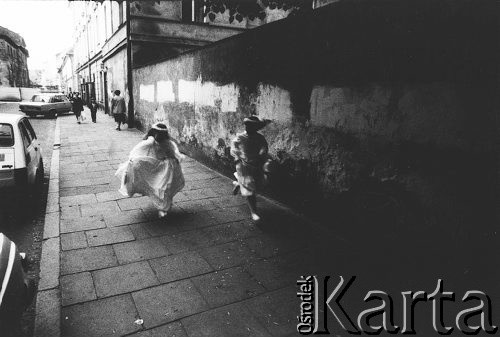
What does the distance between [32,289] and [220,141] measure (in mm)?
5213

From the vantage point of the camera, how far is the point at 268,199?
20.7 feet

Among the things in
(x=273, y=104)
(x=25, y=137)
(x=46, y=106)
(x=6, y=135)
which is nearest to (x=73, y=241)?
(x=6, y=135)

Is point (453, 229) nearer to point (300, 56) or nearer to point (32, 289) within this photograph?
point (300, 56)

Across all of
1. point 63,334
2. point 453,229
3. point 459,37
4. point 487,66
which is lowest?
point 63,334

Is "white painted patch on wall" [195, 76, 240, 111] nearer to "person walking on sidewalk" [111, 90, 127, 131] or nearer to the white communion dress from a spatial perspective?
the white communion dress

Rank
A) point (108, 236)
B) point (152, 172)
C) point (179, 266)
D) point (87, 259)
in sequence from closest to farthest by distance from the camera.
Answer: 1. point (179, 266)
2. point (87, 259)
3. point (108, 236)
4. point (152, 172)

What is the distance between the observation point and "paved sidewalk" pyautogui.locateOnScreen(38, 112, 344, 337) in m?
3.05

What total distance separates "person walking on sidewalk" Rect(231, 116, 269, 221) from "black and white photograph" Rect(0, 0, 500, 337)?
0.8 inches

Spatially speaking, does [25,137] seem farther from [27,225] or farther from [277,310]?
[277,310]

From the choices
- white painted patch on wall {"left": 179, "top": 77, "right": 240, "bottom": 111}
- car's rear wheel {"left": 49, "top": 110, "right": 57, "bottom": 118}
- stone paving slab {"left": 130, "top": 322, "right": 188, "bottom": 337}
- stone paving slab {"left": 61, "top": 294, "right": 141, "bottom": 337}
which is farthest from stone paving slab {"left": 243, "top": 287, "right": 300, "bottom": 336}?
car's rear wheel {"left": 49, "top": 110, "right": 57, "bottom": 118}

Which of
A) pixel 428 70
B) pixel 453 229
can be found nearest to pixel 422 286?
pixel 453 229

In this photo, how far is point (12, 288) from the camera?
8.42 ft

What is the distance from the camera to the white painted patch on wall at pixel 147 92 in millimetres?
12705

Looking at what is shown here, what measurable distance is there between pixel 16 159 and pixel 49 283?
9.11ft
